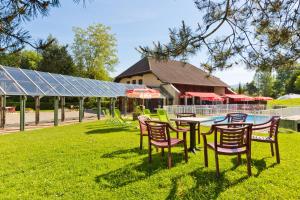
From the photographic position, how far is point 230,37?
5.25 m

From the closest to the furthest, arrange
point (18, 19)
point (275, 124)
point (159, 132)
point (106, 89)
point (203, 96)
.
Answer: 1. point (18, 19)
2. point (159, 132)
3. point (275, 124)
4. point (106, 89)
5. point (203, 96)

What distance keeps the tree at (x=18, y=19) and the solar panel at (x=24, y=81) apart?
12.9m

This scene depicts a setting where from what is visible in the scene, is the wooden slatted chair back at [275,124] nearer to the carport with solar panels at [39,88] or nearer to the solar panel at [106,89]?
the carport with solar panels at [39,88]

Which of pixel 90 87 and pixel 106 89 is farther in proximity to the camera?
pixel 106 89

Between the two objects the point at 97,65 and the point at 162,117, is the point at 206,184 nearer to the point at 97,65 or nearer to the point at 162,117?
the point at 162,117

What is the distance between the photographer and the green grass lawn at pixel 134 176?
485cm

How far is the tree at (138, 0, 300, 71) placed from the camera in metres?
4.66

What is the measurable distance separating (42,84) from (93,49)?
2996 centimetres

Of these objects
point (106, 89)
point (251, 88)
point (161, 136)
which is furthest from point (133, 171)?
point (251, 88)

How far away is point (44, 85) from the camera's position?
688 inches

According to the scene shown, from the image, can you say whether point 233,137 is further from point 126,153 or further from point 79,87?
point 79,87

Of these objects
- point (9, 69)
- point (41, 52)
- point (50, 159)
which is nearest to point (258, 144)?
point (50, 159)

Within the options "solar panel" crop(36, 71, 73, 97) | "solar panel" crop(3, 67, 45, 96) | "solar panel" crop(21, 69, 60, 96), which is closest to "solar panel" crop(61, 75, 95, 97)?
"solar panel" crop(36, 71, 73, 97)

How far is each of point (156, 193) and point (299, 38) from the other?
12.5 ft
